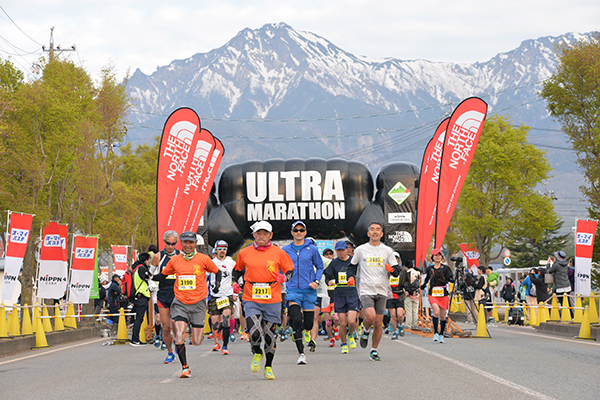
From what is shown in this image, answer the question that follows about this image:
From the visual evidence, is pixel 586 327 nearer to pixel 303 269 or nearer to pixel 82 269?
pixel 303 269

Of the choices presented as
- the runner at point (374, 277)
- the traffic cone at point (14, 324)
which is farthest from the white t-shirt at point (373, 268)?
the traffic cone at point (14, 324)

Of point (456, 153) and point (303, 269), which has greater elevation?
point (456, 153)

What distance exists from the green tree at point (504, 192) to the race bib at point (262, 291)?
36.8m

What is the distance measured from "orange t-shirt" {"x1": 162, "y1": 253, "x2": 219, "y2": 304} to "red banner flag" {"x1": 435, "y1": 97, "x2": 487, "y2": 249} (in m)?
10.9

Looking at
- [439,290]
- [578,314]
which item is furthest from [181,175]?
[578,314]

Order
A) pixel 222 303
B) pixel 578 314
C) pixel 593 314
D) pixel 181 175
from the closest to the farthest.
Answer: pixel 222 303
pixel 593 314
pixel 578 314
pixel 181 175

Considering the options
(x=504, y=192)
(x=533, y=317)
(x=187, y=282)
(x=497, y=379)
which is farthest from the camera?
(x=504, y=192)

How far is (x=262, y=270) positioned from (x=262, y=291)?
263 millimetres

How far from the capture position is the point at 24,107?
1077 inches

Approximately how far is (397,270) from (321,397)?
427 centimetres

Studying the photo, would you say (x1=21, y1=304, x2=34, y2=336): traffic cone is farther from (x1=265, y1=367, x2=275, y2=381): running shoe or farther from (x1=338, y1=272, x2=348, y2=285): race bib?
(x1=265, y1=367, x2=275, y2=381): running shoe

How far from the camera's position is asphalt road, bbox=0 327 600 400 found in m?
8.11

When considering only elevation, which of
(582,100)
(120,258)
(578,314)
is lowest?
(578,314)

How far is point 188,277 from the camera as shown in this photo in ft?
34.2
